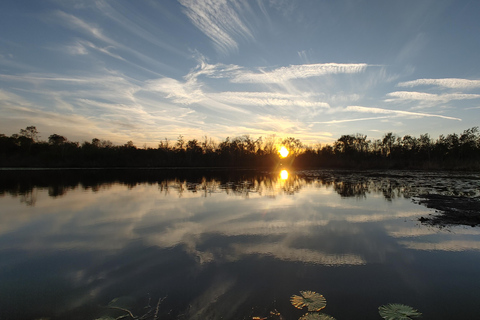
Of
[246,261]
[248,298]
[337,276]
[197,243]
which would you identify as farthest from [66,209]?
[337,276]

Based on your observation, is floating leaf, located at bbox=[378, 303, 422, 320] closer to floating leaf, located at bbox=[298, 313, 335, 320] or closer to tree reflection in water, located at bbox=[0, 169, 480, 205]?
floating leaf, located at bbox=[298, 313, 335, 320]

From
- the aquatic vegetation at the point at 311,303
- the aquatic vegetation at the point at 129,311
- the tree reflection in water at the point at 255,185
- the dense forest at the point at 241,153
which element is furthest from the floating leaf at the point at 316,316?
the dense forest at the point at 241,153

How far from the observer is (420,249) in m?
6.16

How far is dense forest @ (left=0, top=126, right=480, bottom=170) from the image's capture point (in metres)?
60.3

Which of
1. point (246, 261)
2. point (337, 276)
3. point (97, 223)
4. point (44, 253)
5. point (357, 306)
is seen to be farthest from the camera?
point (97, 223)

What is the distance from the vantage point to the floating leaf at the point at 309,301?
367 cm

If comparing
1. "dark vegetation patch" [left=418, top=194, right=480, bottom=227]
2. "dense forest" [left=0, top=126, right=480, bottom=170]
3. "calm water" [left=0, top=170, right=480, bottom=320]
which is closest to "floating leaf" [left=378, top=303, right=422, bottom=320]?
"calm water" [left=0, top=170, right=480, bottom=320]

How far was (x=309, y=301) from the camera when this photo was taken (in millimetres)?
3803

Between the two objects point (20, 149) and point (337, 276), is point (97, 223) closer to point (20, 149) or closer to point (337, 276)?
point (337, 276)

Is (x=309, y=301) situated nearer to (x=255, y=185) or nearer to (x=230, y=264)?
(x=230, y=264)

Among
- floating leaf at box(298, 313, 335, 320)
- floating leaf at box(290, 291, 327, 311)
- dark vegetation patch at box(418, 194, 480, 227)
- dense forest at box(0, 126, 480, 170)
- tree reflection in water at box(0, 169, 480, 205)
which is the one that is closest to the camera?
floating leaf at box(298, 313, 335, 320)

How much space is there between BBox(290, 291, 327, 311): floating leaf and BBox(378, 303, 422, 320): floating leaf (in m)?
0.80

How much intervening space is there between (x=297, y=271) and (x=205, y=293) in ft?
6.26

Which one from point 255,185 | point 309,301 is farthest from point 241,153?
point 309,301
